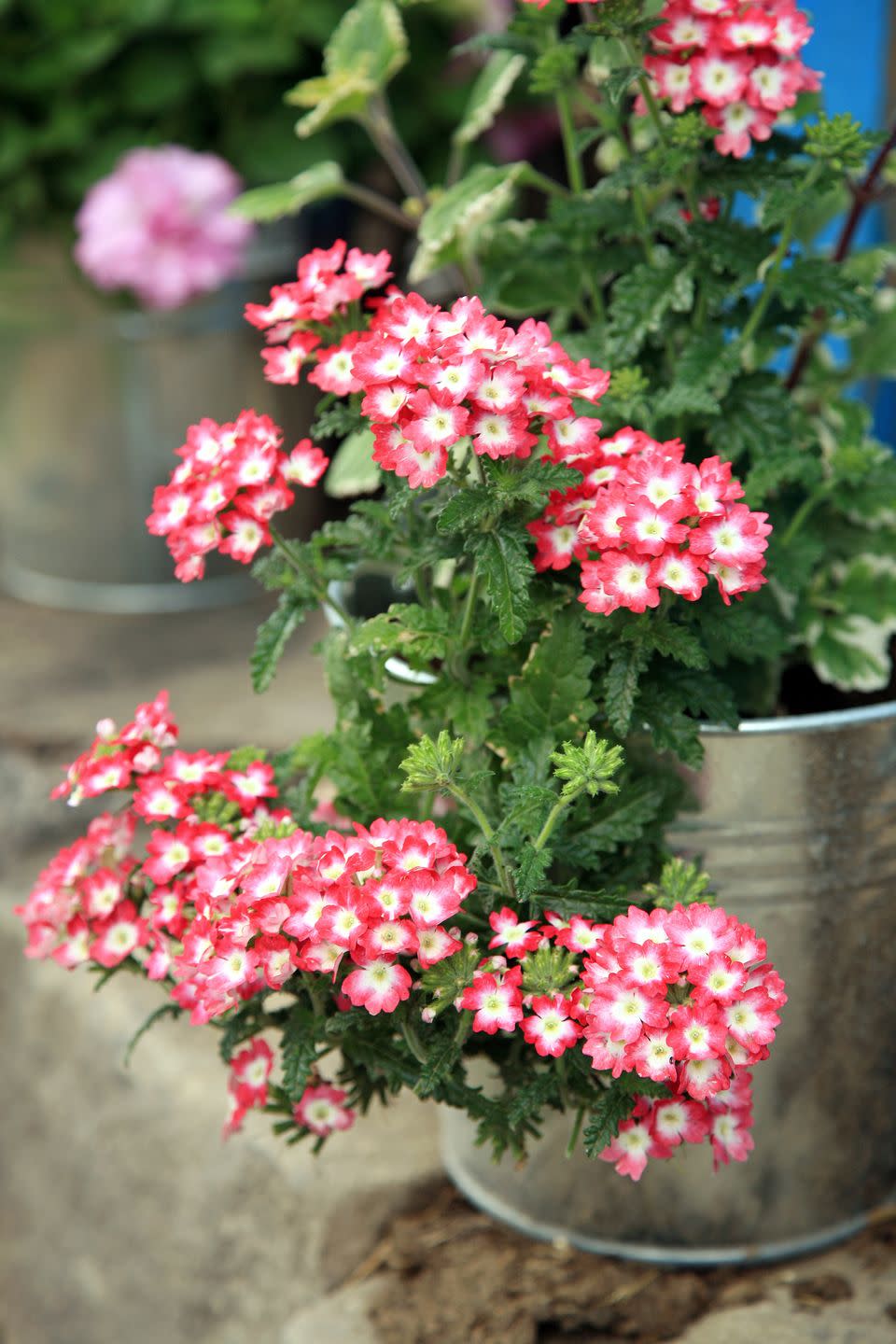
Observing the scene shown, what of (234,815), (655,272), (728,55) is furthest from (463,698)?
(728,55)

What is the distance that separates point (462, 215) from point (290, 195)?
283 mm

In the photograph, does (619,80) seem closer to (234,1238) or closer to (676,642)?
(676,642)

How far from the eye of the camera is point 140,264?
2455 mm

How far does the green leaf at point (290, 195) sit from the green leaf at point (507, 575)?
68cm

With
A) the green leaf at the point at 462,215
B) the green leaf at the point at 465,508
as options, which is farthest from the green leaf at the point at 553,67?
the green leaf at the point at 465,508

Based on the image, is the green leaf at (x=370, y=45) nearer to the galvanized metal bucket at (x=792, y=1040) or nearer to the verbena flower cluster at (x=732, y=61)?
the verbena flower cluster at (x=732, y=61)

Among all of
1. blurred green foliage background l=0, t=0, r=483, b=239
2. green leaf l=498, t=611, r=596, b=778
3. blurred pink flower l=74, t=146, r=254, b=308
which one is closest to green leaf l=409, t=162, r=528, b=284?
green leaf l=498, t=611, r=596, b=778

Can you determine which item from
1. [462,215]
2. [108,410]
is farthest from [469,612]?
[108,410]

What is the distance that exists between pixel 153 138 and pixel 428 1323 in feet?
6.61

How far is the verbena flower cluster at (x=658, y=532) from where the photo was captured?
0.98 metres

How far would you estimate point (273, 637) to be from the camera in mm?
1176

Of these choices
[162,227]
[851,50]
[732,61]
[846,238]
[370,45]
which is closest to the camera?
[732,61]

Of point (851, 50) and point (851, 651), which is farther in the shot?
point (851, 50)

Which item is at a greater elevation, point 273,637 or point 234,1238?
point 273,637
